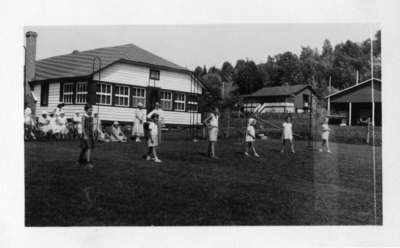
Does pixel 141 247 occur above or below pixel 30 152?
below

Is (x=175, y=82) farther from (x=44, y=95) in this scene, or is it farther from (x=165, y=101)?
(x=44, y=95)

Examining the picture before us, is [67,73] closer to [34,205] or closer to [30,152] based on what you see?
[30,152]

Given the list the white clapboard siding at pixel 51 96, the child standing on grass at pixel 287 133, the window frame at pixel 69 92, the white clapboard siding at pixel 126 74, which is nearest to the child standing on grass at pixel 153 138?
the white clapboard siding at pixel 126 74

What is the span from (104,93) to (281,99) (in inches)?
169

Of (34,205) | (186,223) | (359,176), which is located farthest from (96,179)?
(359,176)

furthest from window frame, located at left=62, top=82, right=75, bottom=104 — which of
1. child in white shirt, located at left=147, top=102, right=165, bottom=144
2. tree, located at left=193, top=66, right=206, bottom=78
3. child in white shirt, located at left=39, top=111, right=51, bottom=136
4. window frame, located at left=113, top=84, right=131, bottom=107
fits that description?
tree, located at left=193, top=66, right=206, bottom=78

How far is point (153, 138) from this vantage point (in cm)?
782

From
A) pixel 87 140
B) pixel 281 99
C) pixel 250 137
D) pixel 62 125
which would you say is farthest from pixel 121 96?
pixel 281 99

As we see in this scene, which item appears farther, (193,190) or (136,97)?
(136,97)

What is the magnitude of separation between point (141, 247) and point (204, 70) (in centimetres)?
428

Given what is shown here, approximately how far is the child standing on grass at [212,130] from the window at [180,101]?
68 centimetres

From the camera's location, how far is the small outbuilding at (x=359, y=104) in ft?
21.5

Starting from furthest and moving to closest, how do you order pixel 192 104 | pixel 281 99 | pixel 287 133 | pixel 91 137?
1. pixel 192 104
2. pixel 281 99
3. pixel 287 133
4. pixel 91 137

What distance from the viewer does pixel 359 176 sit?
22.0 ft
